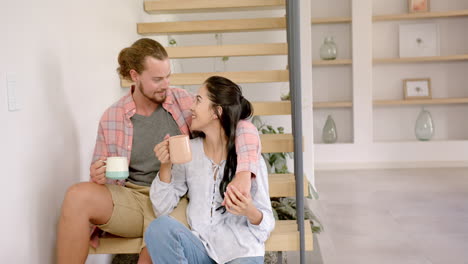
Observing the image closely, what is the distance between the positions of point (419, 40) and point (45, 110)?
534cm

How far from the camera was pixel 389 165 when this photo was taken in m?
6.95

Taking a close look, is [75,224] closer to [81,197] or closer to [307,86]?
[81,197]

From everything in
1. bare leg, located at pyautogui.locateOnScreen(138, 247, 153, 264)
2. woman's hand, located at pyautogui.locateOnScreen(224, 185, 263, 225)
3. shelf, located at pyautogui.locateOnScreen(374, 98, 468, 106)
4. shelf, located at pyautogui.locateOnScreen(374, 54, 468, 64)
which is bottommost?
bare leg, located at pyautogui.locateOnScreen(138, 247, 153, 264)

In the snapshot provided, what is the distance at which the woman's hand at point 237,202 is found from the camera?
2.20 meters

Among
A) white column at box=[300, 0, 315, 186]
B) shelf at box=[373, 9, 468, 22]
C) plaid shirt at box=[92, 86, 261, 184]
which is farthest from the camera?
shelf at box=[373, 9, 468, 22]

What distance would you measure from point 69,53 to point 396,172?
453 cm

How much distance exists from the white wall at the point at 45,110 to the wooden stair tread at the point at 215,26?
2.34ft

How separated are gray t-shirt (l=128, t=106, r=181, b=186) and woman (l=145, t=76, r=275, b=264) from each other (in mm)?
228

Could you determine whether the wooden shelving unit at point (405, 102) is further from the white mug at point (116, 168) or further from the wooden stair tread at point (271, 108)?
the white mug at point (116, 168)

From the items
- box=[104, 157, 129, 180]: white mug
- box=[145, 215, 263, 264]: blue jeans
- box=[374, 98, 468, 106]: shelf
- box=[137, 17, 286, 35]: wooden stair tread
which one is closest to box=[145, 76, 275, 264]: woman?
box=[145, 215, 263, 264]: blue jeans

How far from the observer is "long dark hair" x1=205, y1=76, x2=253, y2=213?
7.89ft

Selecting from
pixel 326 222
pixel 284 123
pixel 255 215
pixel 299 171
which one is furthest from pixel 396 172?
pixel 255 215

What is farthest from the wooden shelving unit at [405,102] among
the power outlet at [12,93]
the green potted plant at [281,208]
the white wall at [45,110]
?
the power outlet at [12,93]

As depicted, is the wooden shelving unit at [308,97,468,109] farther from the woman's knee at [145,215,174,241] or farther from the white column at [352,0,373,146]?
the woman's knee at [145,215,174,241]
